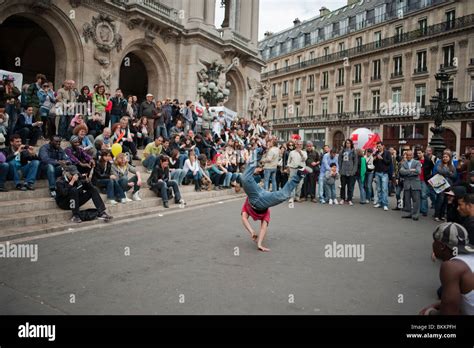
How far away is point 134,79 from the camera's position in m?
25.3

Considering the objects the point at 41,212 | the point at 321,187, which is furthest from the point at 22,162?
the point at 321,187

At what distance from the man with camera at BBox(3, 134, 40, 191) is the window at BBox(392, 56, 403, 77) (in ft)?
149

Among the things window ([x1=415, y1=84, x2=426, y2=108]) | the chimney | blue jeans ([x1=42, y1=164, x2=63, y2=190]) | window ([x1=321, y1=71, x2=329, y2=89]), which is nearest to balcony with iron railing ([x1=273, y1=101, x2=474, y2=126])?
window ([x1=415, y1=84, x2=426, y2=108])

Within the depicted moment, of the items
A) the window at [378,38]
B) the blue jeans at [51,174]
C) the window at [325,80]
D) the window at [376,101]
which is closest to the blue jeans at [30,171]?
the blue jeans at [51,174]

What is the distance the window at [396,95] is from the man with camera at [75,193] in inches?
1745

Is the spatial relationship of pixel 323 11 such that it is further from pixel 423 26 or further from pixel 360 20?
pixel 423 26

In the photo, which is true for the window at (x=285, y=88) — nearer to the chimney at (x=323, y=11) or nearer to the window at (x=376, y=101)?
the chimney at (x=323, y=11)

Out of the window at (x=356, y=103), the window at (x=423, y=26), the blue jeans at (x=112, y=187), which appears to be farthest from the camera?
the window at (x=356, y=103)

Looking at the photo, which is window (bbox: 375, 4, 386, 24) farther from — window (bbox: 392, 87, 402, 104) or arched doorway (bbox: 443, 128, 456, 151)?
arched doorway (bbox: 443, 128, 456, 151)

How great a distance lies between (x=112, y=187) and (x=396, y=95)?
4398 cm

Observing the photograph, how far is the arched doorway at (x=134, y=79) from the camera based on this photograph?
2452 centimetres

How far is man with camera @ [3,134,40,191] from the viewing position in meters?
7.68

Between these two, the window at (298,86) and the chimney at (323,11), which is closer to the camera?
the window at (298,86)

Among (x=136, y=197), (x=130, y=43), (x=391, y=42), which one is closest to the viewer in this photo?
(x=136, y=197)
